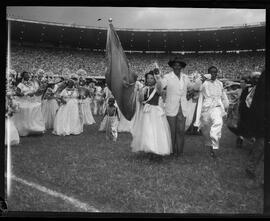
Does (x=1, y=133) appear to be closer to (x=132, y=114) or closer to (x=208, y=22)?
(x=132, y=114)

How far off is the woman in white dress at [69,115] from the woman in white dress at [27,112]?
0.85ft

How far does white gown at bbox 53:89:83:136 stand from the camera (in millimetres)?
6578

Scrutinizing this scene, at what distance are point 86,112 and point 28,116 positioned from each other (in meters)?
0.89

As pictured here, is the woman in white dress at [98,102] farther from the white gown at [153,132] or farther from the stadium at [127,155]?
the white gown at [153,132]

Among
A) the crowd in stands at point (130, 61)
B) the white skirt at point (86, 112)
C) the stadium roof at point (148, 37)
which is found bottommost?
the white skirt at point (86, 112)

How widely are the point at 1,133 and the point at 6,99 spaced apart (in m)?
0.48

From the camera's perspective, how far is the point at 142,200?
6211mm

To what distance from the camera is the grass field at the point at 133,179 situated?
6.18 metres

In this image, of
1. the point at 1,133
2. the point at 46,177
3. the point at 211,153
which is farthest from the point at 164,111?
the point at 1,133

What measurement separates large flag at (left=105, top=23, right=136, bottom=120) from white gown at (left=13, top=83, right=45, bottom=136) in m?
1.14

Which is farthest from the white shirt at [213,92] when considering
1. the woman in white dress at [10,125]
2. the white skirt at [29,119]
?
the woman in white dress at [10,125]

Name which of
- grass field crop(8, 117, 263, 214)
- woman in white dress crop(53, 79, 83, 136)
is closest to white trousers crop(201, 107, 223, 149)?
grass field crop(8, 117, 263, 214)

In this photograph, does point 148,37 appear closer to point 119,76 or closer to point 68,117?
point 119,76

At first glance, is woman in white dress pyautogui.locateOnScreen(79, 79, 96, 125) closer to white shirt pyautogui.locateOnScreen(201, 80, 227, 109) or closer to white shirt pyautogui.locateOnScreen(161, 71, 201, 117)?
white shirt pyautogui.locateOnScreen(161, 71, 201, 117)
